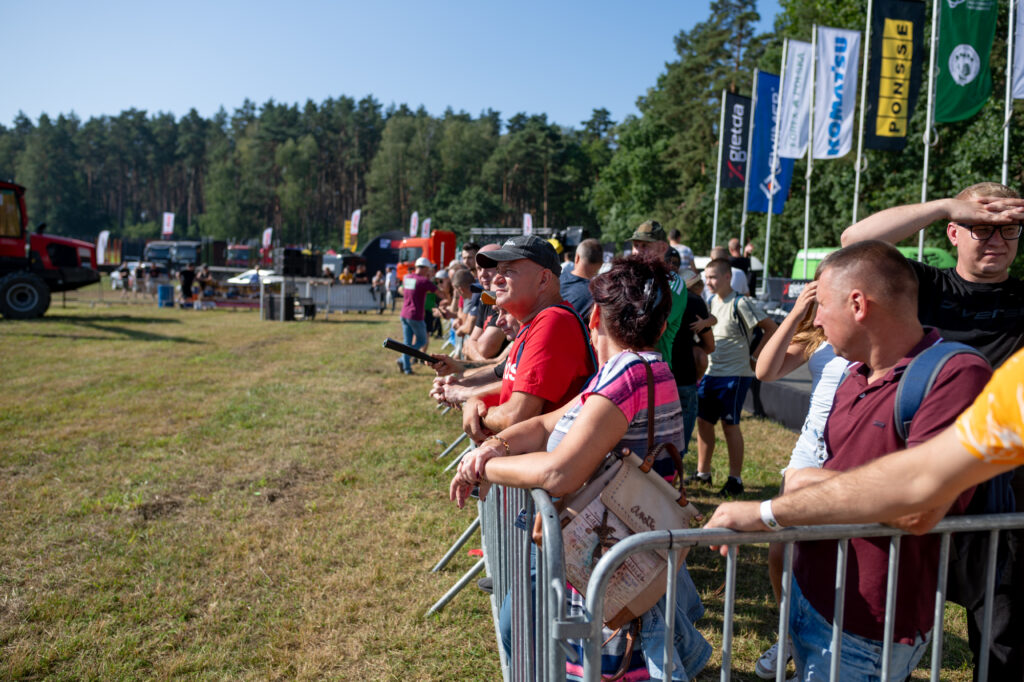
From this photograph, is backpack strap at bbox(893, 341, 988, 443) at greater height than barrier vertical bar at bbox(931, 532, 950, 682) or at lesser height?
greater

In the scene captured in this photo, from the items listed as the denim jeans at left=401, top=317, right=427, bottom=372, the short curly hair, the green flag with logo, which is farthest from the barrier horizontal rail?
the green flag with logo

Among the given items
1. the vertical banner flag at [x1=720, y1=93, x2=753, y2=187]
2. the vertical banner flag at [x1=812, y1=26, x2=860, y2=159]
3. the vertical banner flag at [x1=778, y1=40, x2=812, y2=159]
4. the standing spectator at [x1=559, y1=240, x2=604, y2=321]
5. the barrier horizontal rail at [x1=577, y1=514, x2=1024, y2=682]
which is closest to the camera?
the barrier horizontal rail at [x1=577, y1=514, x2=1024, y2=682]

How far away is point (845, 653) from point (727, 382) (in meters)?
3.97

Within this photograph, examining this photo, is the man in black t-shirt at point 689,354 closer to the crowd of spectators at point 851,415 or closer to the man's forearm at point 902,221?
the crowd of spectators at point 851,415

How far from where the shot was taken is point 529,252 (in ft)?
9.00

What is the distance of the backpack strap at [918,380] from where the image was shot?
1.63 m

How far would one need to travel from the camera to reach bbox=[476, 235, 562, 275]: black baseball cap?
2.74 m

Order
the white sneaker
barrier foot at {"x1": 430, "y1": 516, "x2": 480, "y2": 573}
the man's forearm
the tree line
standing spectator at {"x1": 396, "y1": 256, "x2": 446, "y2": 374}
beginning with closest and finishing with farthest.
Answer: the man's forearm, the white sneaker, barrier foot at {"x1": 430, "y1": 516, "x2": 480, "y2": 573}, standing spectator at {"x1": 396, "y1": 256, "x2": 446, "y2": 374}, the tree line

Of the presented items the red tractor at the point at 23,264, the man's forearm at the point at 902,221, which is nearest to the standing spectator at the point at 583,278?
the man's forearm at the point at 902,221

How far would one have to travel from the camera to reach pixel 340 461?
6613 millimetres

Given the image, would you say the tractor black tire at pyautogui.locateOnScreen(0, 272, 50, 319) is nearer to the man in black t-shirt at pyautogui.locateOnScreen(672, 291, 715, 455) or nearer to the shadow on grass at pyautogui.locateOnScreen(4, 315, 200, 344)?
the shadow on grass at pyautogui.locateOnScreen(4, 315, 200, 344)

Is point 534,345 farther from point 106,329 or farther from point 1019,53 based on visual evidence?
point 106,329

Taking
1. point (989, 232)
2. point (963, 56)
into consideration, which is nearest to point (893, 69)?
point (963, 56)

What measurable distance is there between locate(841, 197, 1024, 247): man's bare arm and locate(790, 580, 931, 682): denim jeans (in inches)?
50.9
